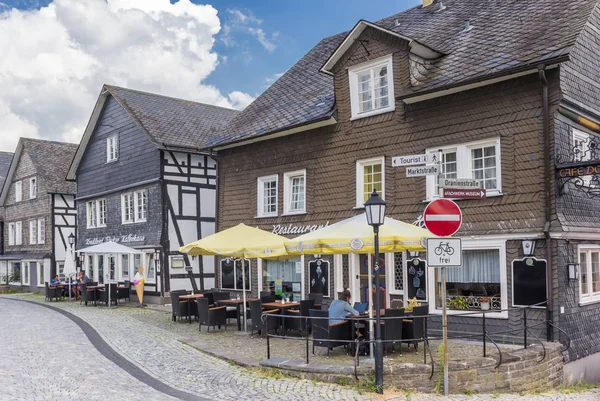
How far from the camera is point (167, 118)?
27.9 metres

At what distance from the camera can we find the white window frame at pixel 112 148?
1136 inches

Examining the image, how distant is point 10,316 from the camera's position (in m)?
21.2

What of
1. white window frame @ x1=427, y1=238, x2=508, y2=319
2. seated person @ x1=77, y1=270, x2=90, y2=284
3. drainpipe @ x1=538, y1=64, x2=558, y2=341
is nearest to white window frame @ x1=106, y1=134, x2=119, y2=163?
seated person @ x1=77, y1=270, x2=90, y2=284

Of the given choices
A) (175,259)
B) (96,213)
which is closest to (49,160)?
(96,213)

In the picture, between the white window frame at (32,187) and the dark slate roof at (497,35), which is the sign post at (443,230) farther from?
the white window frame at (32,187)

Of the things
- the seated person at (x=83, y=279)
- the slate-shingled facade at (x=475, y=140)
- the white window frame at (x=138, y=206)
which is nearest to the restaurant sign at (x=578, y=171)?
the slate-shingled facade at (x=475, y=140)

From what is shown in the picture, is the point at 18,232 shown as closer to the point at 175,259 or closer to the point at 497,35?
the point at 175,259

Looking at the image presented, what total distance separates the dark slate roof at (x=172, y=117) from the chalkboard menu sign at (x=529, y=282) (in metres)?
15.9

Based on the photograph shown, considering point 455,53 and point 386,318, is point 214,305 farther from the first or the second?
point 455,53

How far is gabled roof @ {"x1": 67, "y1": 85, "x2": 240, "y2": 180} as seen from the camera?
26.1m

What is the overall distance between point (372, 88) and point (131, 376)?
9.72m

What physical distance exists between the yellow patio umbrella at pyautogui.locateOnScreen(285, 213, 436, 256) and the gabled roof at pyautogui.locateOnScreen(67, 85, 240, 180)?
14563 mm

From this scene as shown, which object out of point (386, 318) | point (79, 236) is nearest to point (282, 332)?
point (386, 318)

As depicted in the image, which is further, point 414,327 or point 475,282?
point 475,282
